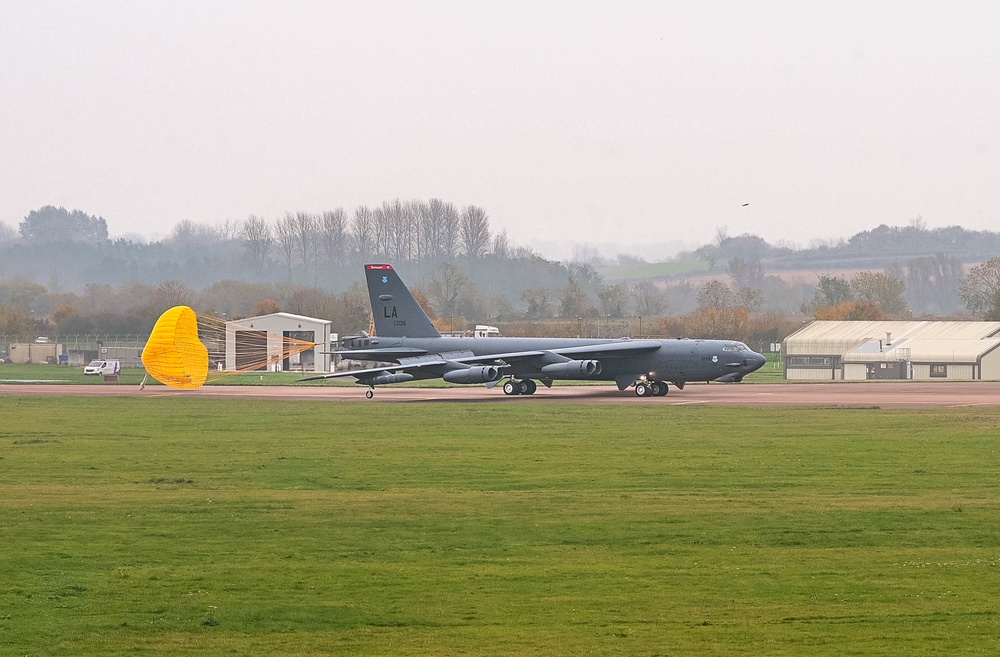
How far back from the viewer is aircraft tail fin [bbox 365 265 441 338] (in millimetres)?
53562

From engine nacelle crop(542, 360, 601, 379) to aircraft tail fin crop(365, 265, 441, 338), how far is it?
6.52 m

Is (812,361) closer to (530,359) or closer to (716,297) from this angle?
(530,359)

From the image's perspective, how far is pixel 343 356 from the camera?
2031 inches

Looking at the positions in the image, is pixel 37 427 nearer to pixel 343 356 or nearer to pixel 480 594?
pixel 343 356

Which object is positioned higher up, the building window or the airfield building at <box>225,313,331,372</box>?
the airfield building at <box>225,313,331,372</box>

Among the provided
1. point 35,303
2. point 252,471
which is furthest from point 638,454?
point 35,303

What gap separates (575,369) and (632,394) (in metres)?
3.01

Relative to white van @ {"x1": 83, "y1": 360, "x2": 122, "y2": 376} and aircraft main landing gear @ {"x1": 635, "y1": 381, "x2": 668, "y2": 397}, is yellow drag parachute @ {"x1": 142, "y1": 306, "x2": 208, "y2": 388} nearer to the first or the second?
white van @ {"x1": 83, "y1": 360, "x2": 122, "y2": 376}

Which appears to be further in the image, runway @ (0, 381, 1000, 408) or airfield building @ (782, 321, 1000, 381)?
airfield building @ (782, 321, 1000, 381)

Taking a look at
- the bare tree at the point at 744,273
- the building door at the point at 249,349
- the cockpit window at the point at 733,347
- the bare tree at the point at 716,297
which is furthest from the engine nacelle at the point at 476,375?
the bare tree at the point at 744,273

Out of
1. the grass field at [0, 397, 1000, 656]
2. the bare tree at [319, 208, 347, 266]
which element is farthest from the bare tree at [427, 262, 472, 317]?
the grass field at [0, 397, 1000, 656]

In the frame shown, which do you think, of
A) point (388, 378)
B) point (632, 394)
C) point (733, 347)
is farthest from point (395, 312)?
point (733, 347)

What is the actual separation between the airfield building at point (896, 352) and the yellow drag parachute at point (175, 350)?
1694 inches

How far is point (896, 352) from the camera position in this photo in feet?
284
